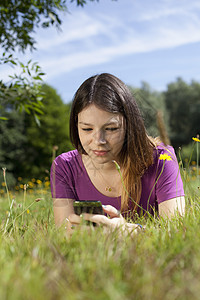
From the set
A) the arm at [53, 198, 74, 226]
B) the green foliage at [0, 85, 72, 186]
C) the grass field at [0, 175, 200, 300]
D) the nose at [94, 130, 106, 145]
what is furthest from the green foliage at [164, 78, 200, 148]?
the grass field at [0, 175, 200, 300]

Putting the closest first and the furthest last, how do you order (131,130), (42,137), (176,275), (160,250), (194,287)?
(194,287) → (176,275) → (160,250) → (131,130) → (42,137)

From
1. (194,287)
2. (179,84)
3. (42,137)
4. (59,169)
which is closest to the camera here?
(194,287)

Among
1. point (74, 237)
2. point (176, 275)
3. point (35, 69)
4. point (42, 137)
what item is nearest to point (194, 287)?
point (176, 275)

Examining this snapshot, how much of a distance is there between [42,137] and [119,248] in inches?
912

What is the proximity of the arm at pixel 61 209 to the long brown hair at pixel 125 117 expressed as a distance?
15.7 inches

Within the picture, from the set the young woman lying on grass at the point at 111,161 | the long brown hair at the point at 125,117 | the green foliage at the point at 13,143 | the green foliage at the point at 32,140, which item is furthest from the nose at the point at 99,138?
the green foliage at the point at 13,143

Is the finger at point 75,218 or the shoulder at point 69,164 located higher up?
the shoulder at point 69,164

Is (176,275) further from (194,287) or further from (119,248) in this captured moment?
(119,248)

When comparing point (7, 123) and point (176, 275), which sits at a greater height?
point (7, 123)

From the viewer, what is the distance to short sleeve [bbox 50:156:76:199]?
264 centimetres

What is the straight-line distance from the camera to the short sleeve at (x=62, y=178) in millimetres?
2637

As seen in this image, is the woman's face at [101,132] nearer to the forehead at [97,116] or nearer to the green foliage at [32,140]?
the forehead at [97,116]

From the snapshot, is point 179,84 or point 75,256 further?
point 179,84

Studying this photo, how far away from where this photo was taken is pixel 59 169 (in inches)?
108
